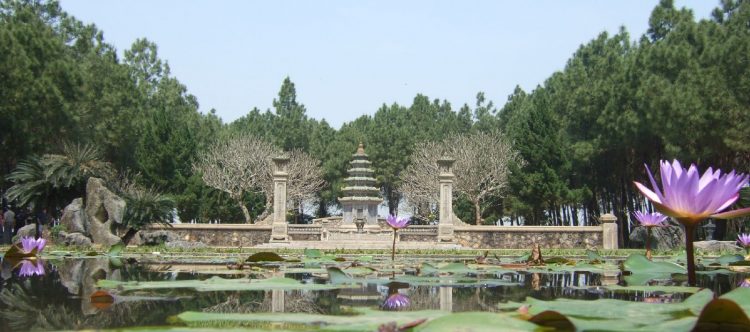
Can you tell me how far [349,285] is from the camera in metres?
6.23

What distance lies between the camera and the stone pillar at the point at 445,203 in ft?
115

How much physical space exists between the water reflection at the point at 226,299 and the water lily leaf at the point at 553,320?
1090 mm

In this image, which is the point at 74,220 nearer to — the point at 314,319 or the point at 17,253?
the point at 17,253

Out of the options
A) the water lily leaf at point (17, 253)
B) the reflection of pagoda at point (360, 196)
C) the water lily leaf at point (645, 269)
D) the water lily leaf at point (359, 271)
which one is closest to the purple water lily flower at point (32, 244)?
the water lily leaf at point (17, 253)

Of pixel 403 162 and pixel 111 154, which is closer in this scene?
pixel 111 154

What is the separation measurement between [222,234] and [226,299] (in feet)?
99.0

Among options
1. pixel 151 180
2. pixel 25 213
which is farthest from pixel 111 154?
pixel 25 213

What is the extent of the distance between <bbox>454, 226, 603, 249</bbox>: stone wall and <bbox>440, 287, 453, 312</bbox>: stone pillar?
2813 centimetres

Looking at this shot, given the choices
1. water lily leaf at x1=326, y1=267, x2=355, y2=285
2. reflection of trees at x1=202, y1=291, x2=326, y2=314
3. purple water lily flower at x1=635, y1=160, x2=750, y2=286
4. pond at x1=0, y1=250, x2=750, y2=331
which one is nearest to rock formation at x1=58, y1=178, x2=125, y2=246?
pond at x1=0, y1=250, x2=750, y2=331

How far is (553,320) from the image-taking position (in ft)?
11.8

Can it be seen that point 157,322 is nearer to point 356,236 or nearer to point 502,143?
point 356,236

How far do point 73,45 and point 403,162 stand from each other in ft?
99.0

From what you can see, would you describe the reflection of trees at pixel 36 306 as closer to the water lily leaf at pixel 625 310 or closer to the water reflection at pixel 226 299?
the water reflection at pixel 226 299

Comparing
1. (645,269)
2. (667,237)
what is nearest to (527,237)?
(667,237)
